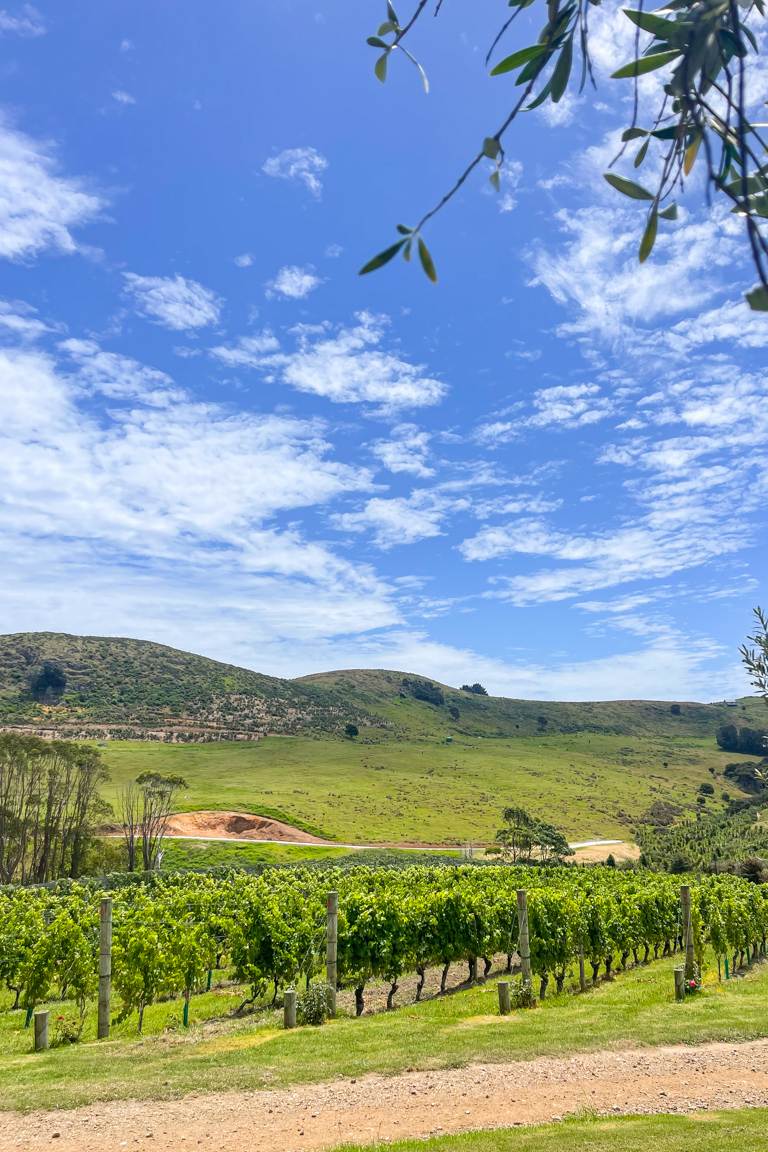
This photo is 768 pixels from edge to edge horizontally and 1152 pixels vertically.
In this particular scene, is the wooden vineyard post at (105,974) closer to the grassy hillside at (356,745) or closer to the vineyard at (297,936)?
the vineyard at (297,936)

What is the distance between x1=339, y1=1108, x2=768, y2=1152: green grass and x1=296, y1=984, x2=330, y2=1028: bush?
672cm

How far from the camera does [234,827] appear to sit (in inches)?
2290

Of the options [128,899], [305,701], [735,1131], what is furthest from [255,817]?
[305,701]

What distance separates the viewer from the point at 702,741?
482 ft

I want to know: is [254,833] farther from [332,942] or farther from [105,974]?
Answer: [105,974]

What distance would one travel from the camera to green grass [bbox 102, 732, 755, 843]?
214 feet

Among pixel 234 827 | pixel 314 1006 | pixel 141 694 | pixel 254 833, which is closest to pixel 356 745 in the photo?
pixel 141 694

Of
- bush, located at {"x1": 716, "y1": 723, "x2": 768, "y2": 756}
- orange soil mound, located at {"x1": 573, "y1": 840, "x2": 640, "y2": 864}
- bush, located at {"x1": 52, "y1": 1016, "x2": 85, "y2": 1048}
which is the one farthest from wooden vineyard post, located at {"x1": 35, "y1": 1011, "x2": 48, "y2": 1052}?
bush, located at {"x1": 716, "y1": 723, "x2": 768, "y2": 756}

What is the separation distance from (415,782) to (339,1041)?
74.2 m

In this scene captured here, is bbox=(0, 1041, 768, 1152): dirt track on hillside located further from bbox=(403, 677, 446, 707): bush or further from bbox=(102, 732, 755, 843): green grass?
bbox=(403, 677, 446, 707): bush

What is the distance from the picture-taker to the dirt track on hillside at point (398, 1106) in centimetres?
765

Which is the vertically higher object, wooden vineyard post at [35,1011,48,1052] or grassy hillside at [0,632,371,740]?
grassy hillside at [0,632,371,740]

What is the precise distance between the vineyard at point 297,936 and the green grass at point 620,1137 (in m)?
8.36

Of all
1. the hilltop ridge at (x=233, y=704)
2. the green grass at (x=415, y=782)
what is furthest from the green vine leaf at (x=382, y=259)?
the hilltop ridge at (x=233, y=704)
